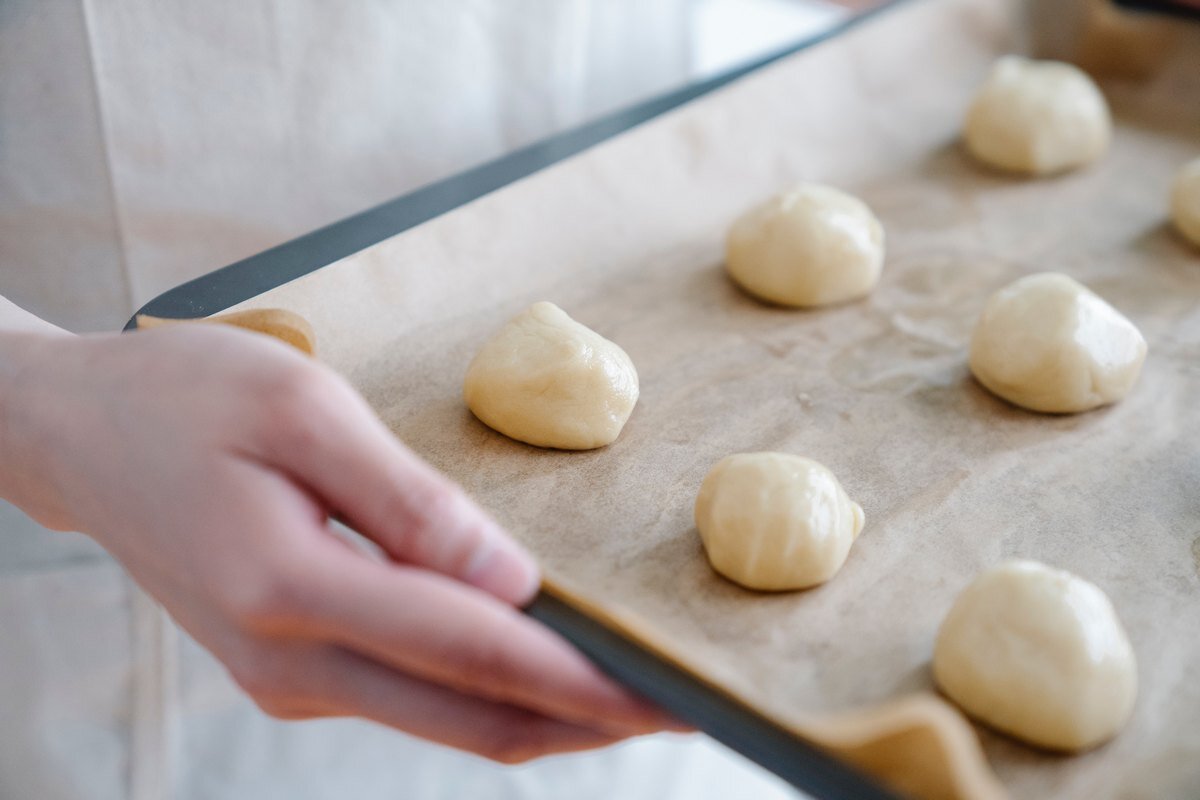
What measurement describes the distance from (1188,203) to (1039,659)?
1013 mm

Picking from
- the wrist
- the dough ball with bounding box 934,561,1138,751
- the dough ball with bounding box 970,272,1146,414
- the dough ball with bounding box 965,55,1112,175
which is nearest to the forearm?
the wrist

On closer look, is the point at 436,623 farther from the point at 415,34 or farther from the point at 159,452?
the point at 415,34

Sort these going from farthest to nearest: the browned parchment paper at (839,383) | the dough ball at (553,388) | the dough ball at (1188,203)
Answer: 1. the dough ball at (1188,203)
2. the dough ball at (553,388)
3. the browned parchment paper at (839,383)

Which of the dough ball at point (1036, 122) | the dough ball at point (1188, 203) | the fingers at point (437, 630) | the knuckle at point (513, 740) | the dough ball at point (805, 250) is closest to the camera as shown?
the fingers at point (437, 630)

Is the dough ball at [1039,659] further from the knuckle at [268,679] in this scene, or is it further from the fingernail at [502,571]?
the knuckle at [268,679]

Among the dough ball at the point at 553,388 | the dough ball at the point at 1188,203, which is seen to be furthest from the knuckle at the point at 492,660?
the dough ball at the point at 1188,203

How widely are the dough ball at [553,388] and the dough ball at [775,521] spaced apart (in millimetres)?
148

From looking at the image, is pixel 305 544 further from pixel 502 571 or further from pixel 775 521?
pixel 775 521

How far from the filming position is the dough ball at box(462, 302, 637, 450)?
3.75 feet

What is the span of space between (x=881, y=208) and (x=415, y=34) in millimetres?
767

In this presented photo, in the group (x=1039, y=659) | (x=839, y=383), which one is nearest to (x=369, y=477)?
(x=1039, y=659)

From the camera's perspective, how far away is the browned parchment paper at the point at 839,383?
3.18ft

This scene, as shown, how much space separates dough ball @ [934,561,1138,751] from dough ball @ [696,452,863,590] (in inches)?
5.2

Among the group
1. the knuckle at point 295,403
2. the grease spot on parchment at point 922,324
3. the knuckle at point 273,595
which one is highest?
the knuckle at point 295,403
